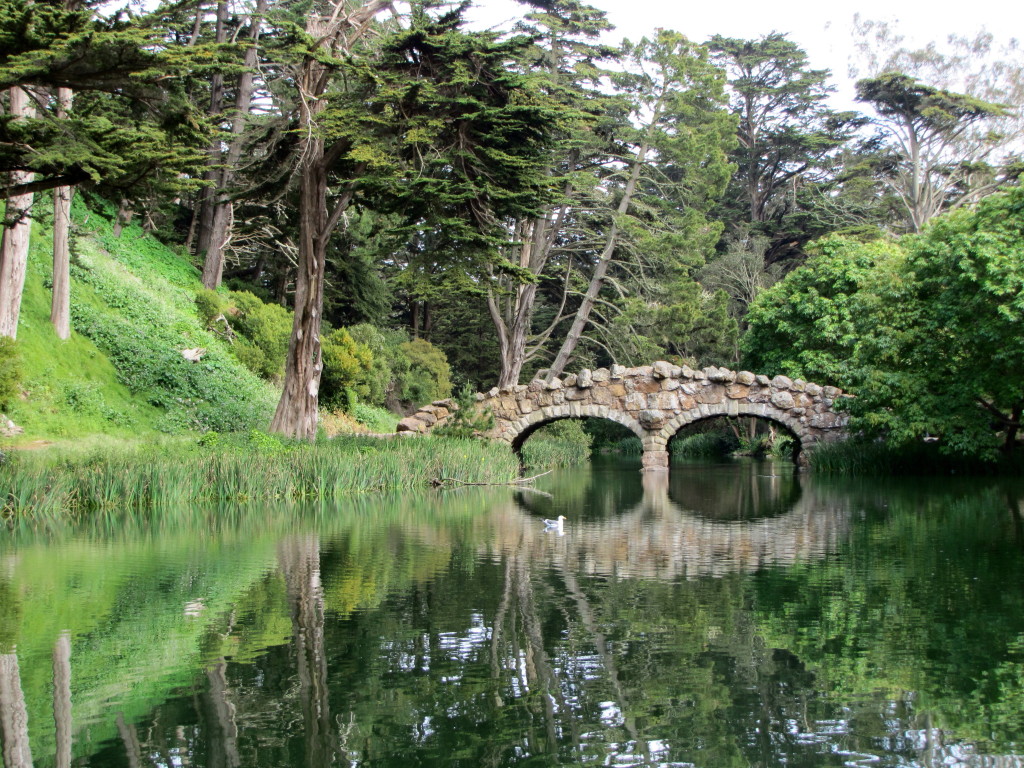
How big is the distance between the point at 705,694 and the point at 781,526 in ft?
23.7

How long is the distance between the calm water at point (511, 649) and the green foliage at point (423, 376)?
21.2 m

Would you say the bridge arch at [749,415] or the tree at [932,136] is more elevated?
the tree at [932,136]

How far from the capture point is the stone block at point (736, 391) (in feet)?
80.2

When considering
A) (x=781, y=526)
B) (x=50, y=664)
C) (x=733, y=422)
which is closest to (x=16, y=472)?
(x=50, y=664)

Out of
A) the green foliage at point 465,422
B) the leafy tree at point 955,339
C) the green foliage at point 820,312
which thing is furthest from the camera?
the green foliage at point 820,312

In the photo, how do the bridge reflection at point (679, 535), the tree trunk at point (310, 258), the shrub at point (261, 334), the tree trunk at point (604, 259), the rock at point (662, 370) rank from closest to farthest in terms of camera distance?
the bridge reflection at point (679, 535), the tree trunk at point (310, 258), the shrub at point (261, 334), the rock at point (662, 370), the tree trunk at point (604, 259)

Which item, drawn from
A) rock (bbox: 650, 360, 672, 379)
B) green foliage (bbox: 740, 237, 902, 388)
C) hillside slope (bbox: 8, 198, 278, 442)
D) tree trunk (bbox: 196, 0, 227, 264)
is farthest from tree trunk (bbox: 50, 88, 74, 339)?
green foliage (bbox: 740, 237, 902, 388)

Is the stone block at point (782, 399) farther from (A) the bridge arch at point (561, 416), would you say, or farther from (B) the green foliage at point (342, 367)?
(B) the green foliage at point (342, 367)

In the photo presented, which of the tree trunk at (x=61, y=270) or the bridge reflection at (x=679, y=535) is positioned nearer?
the bridge reflection at (x=679, y=535)

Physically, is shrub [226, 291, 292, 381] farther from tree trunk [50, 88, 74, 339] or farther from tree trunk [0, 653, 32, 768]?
tree trunk [0, 653, 32, 768]

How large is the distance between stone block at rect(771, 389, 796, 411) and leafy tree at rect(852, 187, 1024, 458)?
266cm

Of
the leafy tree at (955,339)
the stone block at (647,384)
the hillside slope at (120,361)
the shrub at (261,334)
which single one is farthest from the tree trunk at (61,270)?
the leafy tree at (955,339)

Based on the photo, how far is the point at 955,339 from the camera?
1872cm

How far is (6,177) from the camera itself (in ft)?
36.8
